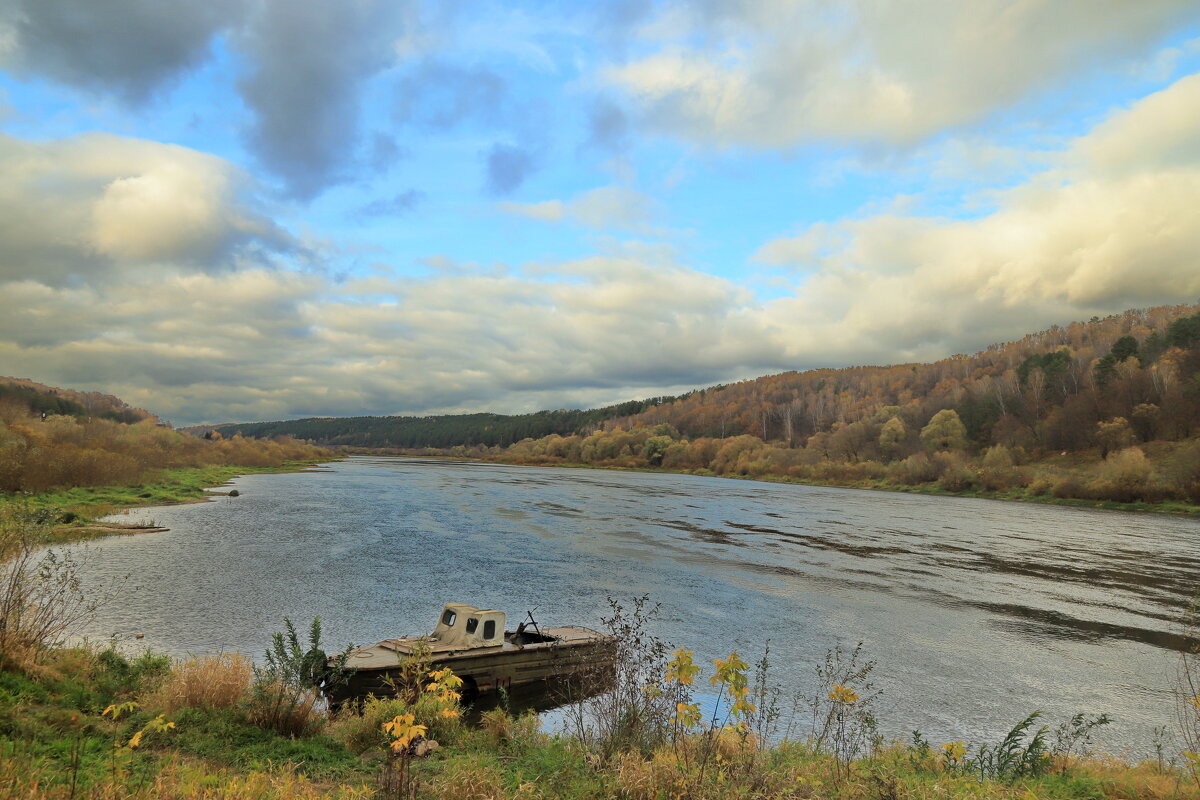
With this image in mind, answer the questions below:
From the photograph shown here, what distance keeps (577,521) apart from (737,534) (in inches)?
578

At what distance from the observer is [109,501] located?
4956 cm

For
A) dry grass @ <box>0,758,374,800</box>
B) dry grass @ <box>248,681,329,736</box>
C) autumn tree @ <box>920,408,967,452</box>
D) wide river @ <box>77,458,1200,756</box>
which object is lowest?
wide river @ <box>77,458,1200,756</box>

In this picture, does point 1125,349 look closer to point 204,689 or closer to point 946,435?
point 946,435

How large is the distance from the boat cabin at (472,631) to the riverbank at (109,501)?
32.1 feet

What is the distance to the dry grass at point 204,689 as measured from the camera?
37.8 feet

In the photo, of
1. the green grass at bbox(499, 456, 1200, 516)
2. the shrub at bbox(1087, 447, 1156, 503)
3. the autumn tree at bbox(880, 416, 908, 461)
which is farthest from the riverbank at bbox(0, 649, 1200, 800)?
the autumn tree at bbox(880, 416, 908, 461)

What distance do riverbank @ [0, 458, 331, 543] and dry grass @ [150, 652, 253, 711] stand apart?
487 cm

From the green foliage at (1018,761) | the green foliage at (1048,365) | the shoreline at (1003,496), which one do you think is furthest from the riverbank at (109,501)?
the green foliage at (1048,365)

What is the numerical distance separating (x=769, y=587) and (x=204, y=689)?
26387 millimetres

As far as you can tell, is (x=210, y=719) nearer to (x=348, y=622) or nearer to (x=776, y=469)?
(x=348, y=622)

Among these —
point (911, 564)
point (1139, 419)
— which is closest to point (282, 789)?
point (911, 564)

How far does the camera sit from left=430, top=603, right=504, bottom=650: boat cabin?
17.8m

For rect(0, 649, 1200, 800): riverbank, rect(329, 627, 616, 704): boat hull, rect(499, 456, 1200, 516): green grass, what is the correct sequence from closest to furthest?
1. rect(0, 649, 1200, 800): riverbank
2. rect(329, 627, 616, 704): boat hull
3. rect(499, 456, 1200, 516): green grass

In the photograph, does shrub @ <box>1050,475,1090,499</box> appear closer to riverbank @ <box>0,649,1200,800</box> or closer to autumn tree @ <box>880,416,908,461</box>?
autumn tree @ <box>880,416,908,461</box>
